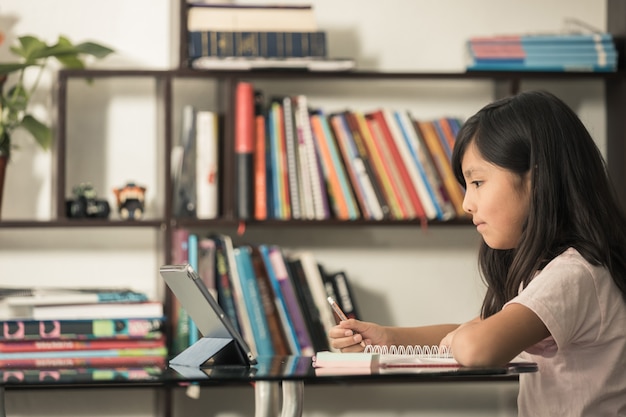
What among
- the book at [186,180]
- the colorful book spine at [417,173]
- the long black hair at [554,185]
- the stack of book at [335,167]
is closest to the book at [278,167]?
the stack of book at [335,167]

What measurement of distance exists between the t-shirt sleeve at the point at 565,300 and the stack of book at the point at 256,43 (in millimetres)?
1350

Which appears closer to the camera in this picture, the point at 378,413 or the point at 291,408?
the point at 291,408

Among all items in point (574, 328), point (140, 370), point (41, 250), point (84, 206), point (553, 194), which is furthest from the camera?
point (41, 250)

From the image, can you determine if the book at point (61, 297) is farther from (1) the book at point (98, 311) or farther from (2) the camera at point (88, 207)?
(2) the camera at point (88, 207)

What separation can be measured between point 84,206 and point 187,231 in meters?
0.29

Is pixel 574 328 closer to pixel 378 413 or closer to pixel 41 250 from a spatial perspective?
pixel 378 413

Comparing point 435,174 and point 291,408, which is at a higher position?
point 435,174

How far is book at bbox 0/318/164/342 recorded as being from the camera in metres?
2.56

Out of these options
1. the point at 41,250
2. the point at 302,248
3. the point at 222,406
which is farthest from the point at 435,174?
the point at 41,250

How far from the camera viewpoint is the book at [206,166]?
2.73m

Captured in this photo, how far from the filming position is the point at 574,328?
1478 millimetres

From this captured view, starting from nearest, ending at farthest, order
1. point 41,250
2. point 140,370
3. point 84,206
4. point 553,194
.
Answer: point 140,370 < point 553,194 < point 84,206 < point 41,250

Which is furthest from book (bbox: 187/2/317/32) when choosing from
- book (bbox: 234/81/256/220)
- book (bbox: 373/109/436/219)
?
book (bbox: 373/109/436/219)

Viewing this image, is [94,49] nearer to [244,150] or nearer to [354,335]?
[244,150]
